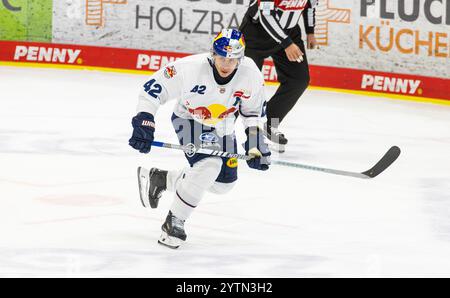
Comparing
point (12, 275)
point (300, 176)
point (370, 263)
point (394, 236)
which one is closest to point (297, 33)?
point (300, 176)

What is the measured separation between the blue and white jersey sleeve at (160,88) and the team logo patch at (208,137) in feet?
0.81

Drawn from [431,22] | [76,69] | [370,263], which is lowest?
[76,69]

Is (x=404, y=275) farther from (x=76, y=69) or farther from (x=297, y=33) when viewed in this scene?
(x=76, y=69)

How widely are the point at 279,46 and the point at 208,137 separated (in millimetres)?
2224

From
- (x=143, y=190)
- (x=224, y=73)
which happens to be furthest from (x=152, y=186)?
(x=224, y=73)

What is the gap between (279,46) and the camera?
700 cm

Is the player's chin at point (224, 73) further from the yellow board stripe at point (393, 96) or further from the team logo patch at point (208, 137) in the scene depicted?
the yellow board stripe at point (393, 96)

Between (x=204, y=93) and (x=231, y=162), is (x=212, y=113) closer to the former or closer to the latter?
(x=204, y=93)

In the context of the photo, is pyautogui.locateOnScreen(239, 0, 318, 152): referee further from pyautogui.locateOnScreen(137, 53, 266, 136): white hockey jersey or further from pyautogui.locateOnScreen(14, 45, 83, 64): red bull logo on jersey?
pyautogui.locateOnScreen(14, 45, 83, 64): red bull logo on jersey

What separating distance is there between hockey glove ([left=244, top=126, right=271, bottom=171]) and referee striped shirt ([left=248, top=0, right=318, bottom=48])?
2.13m

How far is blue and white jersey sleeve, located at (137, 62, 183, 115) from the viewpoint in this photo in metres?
4.66

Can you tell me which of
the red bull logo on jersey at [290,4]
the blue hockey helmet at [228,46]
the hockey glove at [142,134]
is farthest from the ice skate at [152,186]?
the red bull logo on jersey at [290,4]
